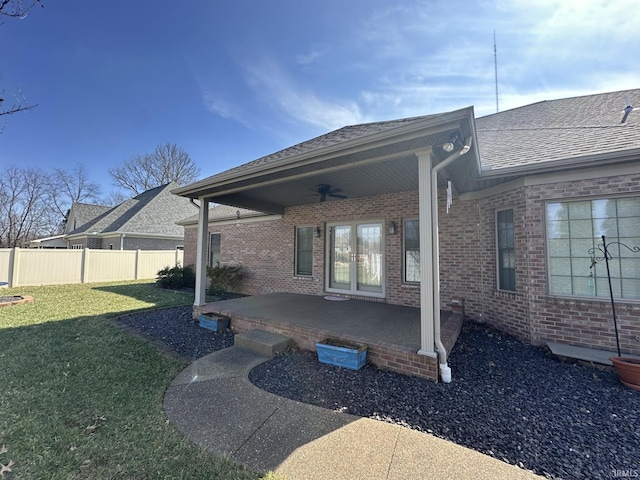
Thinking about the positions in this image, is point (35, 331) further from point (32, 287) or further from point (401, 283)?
point (32, 287)

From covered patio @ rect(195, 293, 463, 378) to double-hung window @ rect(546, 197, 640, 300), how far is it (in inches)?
75.8

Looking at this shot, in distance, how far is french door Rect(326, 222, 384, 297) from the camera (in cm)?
720

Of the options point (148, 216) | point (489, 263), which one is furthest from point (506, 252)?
point (148, 216)

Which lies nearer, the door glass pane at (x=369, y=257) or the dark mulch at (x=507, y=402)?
the dark mulch at (x=507, y=402)

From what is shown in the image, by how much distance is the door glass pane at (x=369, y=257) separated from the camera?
7176 mm

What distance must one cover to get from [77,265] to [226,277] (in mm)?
8803

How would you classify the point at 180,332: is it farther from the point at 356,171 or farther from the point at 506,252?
the point at 506,252

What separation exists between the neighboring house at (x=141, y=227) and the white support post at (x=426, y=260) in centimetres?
1548

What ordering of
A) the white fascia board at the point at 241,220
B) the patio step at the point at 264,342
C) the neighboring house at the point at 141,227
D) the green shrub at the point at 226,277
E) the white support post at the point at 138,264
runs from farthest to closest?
the neighboring house at the point at 141,227 → the white support post at the point at 138,264 → the green shrub at the point at 226,277 → the white fascia board at the point at 241,220 → the patio step at the point at 264,342

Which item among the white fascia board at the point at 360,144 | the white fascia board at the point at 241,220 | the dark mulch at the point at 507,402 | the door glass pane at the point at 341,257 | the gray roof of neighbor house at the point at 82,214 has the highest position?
the gray roof of neighbor house at the point at 82,214

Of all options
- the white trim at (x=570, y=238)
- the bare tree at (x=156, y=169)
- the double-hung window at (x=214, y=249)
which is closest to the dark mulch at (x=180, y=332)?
the double-hung window at (x=214, y=249)

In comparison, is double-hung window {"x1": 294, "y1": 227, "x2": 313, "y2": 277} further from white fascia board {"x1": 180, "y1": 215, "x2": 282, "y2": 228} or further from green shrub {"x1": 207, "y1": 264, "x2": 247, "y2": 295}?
green shrub {"x1": 207, "y1": 264, "x2": 247, "y2": 295}

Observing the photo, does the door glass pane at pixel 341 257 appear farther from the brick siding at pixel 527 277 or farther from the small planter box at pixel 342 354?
the small planter box at pixel 342 354

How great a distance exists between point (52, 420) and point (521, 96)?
13435mm
